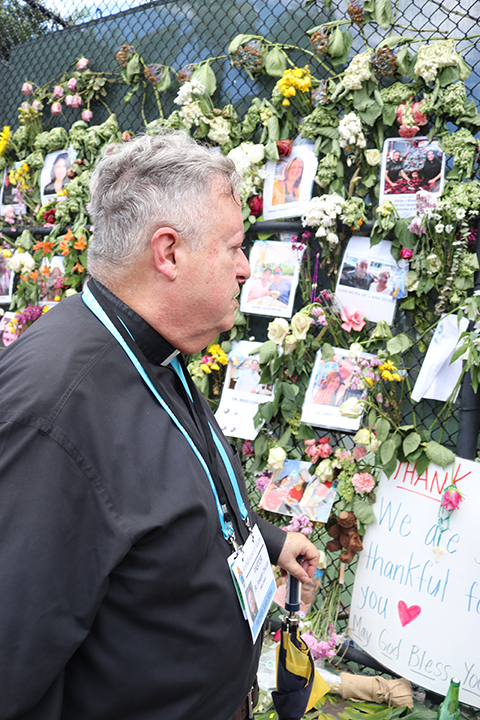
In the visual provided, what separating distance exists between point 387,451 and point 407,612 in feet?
1.91

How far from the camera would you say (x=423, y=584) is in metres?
1.91

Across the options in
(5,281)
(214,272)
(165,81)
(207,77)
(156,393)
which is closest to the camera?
(156,393)

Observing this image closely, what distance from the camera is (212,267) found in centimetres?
114

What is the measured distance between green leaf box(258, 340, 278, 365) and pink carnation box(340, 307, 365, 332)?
0.31m

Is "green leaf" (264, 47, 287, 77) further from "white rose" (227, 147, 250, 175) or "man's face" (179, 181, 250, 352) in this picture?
"man's face" (179, 181, 250, 352)

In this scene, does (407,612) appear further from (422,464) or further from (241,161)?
(241,161)

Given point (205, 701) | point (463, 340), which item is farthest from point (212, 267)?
point (463, 340)

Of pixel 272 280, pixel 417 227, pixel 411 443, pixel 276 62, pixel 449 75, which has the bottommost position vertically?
pixel 411 443

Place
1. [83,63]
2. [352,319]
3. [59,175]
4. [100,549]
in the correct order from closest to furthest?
[100,549] → [352,319] → [83,63] → [59,175]

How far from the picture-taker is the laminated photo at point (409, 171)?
6.51 feet

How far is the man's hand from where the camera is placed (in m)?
1.42

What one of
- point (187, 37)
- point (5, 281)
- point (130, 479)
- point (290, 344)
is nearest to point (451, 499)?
point (290, 344)

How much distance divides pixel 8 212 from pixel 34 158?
0.39 metres

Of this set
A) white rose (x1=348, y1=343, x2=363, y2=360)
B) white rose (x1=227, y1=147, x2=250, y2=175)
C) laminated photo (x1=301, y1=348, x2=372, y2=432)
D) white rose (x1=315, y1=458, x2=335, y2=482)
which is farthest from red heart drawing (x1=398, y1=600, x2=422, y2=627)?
white rose (x1=227, y1=147, x2=250, y2=175)
